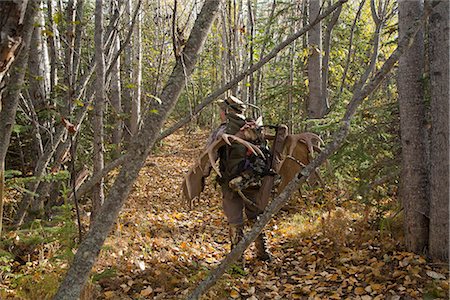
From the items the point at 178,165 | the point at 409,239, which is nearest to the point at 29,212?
the point at 409,239

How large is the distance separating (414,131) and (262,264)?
8.35 feet

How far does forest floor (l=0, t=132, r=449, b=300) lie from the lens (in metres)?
3.72

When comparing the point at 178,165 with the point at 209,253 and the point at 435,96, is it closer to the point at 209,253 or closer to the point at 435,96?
the point at 209,253

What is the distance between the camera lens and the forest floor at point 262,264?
147 inches

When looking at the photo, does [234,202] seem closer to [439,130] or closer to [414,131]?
[414,131]

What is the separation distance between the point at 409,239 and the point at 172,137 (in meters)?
15.3

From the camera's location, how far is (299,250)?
525 centimetres

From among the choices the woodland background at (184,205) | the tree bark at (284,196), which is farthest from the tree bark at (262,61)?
the tree bark at (284,196)

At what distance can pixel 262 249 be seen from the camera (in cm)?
495

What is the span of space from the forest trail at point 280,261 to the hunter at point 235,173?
46cm

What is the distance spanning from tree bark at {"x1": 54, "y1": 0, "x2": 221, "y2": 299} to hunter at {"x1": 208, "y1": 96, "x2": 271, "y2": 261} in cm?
276

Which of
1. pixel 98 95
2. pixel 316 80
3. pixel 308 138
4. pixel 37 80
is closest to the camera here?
pixel 98 95

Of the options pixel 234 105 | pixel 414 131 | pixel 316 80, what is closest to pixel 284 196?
pixel 414 131

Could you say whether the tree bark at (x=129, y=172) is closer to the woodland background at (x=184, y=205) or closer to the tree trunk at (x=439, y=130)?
the woodland background at (x=184, y=205)
